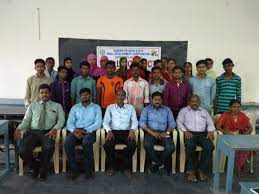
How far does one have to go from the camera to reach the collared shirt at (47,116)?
160 inches

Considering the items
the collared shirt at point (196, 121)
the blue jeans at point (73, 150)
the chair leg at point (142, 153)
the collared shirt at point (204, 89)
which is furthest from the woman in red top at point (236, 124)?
the blue jeans at point (73, 150)

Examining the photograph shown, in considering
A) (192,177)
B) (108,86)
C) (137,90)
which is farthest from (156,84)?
(192,177)

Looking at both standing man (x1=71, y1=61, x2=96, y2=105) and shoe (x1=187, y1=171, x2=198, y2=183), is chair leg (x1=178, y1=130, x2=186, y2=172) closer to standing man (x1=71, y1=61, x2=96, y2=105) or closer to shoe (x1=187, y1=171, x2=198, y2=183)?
shoe (x1=187, y1=171, x2=198, y2=183)

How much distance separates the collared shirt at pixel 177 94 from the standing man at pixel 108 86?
2.24ft

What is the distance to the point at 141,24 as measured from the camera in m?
5.84

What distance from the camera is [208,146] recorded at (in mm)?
3936

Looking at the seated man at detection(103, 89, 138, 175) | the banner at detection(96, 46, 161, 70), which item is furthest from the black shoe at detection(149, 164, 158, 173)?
the banner at detection(96, 46, 161, 70)

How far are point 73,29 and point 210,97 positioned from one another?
2.88 meters

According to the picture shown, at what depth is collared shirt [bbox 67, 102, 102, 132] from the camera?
13.5 ft

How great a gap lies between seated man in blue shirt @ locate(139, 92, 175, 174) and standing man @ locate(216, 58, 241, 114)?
38.3 inches

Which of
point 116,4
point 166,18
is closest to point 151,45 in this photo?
point 166,18

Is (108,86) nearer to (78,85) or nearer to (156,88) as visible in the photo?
(78,85)

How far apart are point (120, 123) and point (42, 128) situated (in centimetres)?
103

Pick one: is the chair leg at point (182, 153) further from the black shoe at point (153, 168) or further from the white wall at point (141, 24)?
the white wall at point (141, 24)
